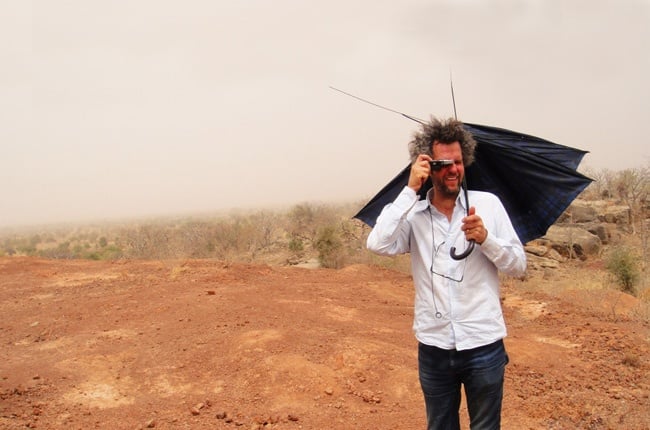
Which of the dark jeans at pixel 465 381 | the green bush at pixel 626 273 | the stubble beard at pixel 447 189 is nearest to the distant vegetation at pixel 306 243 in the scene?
the green bush at pixel 626 273

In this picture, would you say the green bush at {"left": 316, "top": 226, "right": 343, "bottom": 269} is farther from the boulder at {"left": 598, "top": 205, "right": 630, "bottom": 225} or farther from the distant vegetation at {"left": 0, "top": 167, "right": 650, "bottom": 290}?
the boulder at {"left": 598, "top": 205, "right": 630, "bottom": 225}

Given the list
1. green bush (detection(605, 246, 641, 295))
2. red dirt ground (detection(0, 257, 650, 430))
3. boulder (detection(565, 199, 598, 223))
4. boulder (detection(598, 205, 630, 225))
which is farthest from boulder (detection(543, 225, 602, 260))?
red dirt ground (detection(0, 257, 650, 430))

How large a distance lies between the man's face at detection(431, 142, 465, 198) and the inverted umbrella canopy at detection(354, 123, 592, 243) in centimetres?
32

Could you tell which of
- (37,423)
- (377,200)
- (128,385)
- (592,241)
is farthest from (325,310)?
(592,241)

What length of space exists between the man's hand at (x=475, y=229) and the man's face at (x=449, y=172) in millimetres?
212

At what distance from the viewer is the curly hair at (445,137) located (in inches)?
78.6

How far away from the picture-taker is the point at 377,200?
8.62ft

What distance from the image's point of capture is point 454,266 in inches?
74.6

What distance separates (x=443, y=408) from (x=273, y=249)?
1748cm

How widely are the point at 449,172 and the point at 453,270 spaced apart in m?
0.45

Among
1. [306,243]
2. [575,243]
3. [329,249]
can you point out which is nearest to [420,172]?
[329,249]

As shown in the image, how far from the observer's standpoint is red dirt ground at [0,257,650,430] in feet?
12.5

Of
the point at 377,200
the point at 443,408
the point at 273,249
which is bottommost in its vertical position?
the point at 273,249

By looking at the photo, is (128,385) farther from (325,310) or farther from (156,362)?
(325,310)
